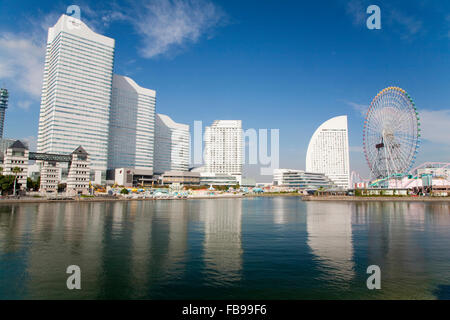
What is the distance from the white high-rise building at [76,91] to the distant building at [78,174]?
45296 mm

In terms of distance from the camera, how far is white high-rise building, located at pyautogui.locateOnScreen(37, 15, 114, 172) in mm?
165375

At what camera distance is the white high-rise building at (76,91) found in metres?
165

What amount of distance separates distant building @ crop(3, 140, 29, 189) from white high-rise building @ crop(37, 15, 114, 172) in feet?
153

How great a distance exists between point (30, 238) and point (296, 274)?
106ft

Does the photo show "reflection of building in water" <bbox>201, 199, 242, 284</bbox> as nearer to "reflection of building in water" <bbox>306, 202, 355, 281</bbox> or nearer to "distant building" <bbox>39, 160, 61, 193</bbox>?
"reflection of building in water" <bbox>306, 202, 355, 281</bbox>

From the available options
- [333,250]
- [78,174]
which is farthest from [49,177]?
Result: [333,250]

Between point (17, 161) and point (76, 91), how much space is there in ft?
235

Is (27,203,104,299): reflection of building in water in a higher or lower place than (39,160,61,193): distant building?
lower

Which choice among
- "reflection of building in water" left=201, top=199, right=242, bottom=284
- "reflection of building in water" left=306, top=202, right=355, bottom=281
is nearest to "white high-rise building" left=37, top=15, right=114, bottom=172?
"reflection of building in water" left=201, top=199, right=242, bottom=284

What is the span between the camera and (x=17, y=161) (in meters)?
113

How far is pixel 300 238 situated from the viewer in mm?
37469
